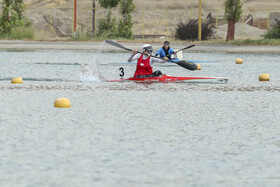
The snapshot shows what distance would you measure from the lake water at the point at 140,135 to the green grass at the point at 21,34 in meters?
35.4

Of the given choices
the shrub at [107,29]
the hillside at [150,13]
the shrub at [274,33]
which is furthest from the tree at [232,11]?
the hillside at [150,13]

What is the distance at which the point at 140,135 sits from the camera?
428 inches

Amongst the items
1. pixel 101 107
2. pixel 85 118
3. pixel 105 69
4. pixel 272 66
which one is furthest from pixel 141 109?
pixel 272 66

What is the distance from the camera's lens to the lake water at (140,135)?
7.98 m

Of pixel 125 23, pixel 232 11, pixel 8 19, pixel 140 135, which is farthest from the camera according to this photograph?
pixel 125 23

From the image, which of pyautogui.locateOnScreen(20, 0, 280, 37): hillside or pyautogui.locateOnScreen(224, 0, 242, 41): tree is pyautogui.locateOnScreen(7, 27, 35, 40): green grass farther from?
pyautogui.locateOnScreen(20, 0, 280, 37): hillside

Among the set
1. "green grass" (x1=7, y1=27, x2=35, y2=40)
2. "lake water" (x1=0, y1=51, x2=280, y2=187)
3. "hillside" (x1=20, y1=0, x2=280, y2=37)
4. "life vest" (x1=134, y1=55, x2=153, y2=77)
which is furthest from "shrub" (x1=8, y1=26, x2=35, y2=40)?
"lake water" (x1=0, y1=51, x2=280, y2=187)

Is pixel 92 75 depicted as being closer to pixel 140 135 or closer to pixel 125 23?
pixel 140 135

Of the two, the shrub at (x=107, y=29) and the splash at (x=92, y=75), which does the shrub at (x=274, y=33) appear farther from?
the splash at (x=92, y=75)

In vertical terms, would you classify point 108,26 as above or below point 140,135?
below

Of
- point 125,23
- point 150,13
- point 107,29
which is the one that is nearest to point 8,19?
point 107,29

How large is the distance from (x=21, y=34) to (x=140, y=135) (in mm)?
45483

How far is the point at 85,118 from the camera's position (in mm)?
12930

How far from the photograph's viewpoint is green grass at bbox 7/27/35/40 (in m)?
54.9
